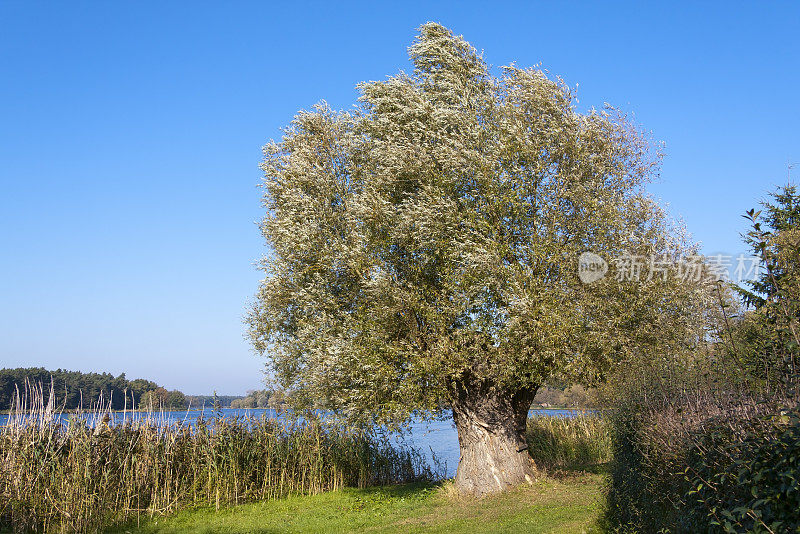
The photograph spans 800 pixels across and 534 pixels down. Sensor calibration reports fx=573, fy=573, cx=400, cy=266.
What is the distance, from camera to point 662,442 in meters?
8.10

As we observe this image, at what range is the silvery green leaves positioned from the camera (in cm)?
1586

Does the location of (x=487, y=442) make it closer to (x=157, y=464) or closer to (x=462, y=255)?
(x=462, y=255)

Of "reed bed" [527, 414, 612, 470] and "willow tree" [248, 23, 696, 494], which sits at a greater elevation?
"willow tree" [248, 23, 696, 494]

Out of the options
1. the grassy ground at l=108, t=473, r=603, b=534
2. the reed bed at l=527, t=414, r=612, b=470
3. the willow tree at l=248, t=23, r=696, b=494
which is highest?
the willow tree at l=248, t=23, r=696, b=494

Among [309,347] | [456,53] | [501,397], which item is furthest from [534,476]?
[456,53]

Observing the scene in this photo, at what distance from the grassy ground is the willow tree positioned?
3.80 feet

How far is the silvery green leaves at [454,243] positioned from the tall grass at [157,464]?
2.71 meters

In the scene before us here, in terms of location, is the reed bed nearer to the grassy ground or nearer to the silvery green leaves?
the grassy ground

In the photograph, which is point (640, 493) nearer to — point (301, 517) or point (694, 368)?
point (694, 368)

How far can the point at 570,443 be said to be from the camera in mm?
24422

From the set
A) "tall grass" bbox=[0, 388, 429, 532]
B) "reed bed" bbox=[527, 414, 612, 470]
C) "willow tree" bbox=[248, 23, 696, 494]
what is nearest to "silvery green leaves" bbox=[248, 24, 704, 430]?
"willow tree" bbox=[248, 23, 696, 494]

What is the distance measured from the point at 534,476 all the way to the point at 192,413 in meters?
11.7

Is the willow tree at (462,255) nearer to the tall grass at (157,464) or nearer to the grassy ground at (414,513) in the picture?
the grassy ground at (414,513)

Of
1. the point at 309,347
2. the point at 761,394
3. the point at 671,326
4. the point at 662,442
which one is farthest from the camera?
the point at 309,347
